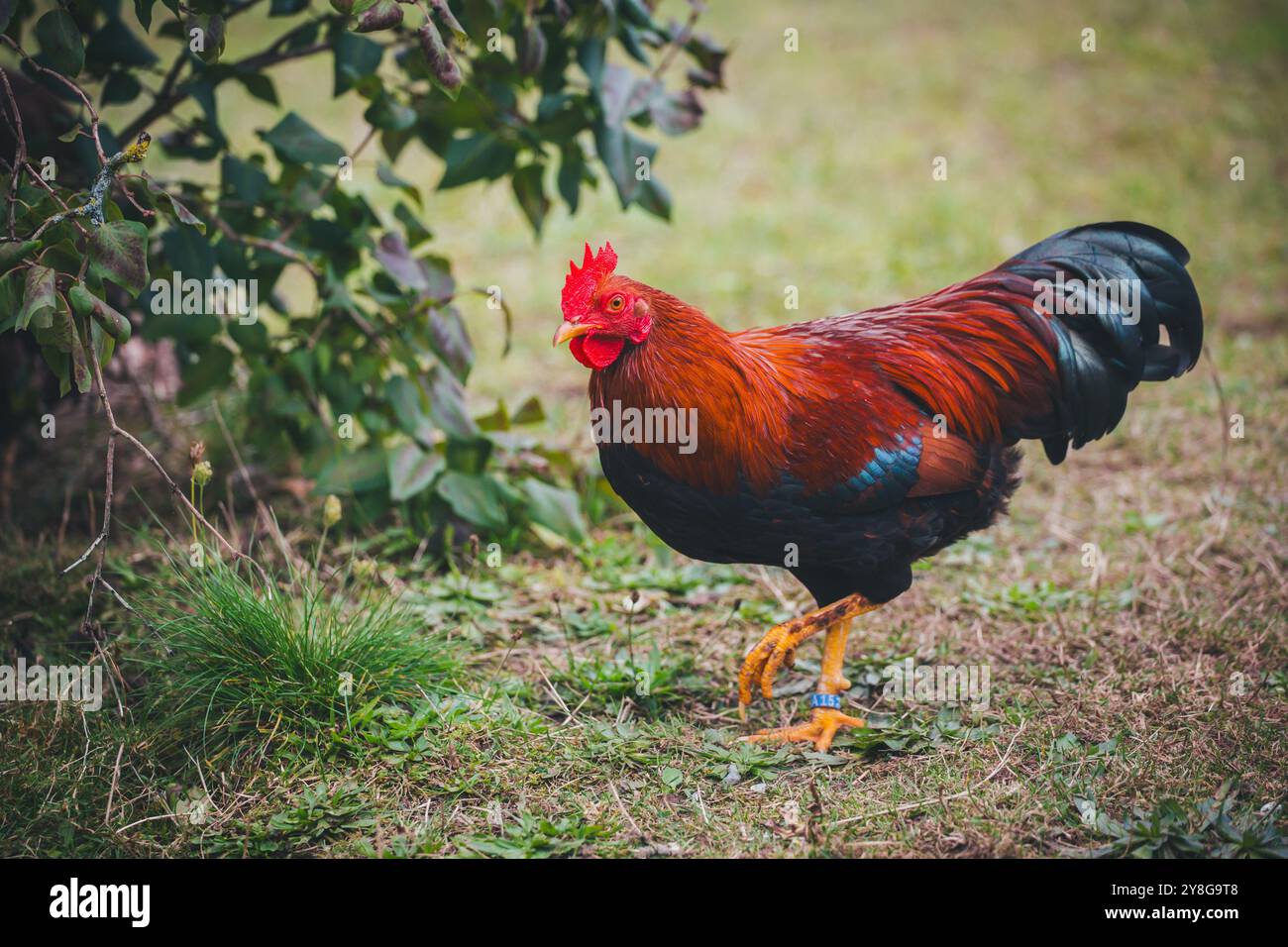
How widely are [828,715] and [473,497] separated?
189cm

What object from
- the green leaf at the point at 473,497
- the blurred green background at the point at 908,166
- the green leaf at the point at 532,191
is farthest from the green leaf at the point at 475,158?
the blurred green background at the point at 908,166

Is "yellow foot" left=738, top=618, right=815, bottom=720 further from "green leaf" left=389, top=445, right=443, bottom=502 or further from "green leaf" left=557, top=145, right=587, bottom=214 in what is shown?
"green leaf" left=557, top=145, right=587, bottom=214

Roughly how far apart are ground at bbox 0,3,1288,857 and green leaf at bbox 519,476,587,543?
15cm

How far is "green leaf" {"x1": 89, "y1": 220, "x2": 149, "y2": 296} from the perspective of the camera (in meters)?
3.23

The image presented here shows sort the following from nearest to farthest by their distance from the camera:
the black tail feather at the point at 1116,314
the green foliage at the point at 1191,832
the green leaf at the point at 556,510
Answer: the green foliage at the point at 1191,832, the black tail feather at the point at 1116,314, the green leaf at the point at 556,510

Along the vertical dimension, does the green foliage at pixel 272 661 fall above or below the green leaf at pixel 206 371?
below

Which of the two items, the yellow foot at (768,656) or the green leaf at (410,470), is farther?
the green leaf at (410,470)

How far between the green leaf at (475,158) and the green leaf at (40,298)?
1.85 metres

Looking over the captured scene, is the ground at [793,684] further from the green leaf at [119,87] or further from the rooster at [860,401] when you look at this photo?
the green leaf at [119,87]

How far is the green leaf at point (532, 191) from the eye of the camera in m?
4.87

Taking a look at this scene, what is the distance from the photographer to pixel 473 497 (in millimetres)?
5027

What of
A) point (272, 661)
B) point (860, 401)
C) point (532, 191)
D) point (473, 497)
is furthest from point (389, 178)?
point (860, 401)

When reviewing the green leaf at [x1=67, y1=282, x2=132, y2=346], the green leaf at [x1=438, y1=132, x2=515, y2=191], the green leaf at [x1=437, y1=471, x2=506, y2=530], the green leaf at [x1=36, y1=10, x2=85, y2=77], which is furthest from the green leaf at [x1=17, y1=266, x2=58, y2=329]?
the green leaf at [x1=437, y1=471, x2=506, y2=530]

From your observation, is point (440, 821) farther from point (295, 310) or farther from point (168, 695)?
point (295, 310)
